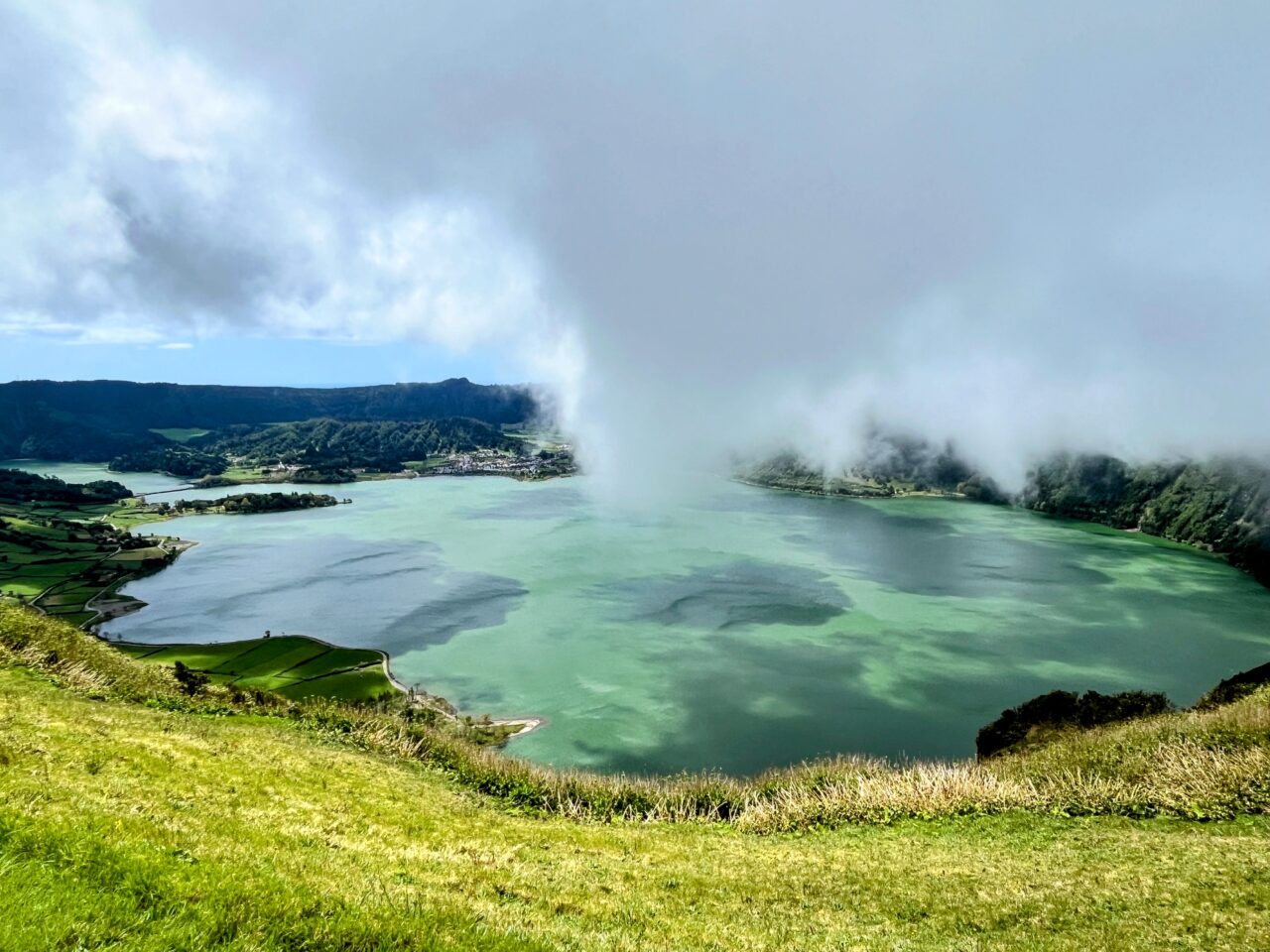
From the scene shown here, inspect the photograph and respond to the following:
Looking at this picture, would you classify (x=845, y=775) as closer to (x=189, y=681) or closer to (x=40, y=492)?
(x=189, y=681)

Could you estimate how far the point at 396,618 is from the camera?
87.0 meters

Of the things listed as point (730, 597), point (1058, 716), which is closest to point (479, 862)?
point (1058, 716)

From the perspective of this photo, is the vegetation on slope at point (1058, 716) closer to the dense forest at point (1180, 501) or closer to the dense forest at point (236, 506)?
the dense forest at point (1180, 501)

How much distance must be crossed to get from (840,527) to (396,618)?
10864cm

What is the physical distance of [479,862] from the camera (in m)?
15.1

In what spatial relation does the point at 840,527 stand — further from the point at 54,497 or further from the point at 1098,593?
the point at 54,497

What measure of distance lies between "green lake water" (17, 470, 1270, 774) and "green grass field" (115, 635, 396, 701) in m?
4.21

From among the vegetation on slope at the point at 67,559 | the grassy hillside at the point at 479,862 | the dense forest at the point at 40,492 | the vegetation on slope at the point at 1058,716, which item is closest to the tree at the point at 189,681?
the grassy hillside at the point at 479,862

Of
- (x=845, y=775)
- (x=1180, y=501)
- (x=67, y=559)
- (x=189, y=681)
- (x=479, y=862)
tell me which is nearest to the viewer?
(x=479, y=862)

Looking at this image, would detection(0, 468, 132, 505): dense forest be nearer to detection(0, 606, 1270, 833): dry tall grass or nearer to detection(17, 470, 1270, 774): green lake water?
detection(17, 470, 1270, 774): green lake water

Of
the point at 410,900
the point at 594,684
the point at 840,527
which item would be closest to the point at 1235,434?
the point at 840,527

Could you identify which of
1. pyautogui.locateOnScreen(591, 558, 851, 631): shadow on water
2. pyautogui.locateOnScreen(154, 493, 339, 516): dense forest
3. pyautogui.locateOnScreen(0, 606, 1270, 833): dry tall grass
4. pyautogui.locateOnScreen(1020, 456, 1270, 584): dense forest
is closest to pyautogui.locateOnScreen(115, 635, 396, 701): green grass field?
pyautogui.locateOnScreen(0, 606, 1270, 833): dry tall grass

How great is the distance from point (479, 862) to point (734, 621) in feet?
231

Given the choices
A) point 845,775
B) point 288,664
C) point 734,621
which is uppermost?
point 845,775
